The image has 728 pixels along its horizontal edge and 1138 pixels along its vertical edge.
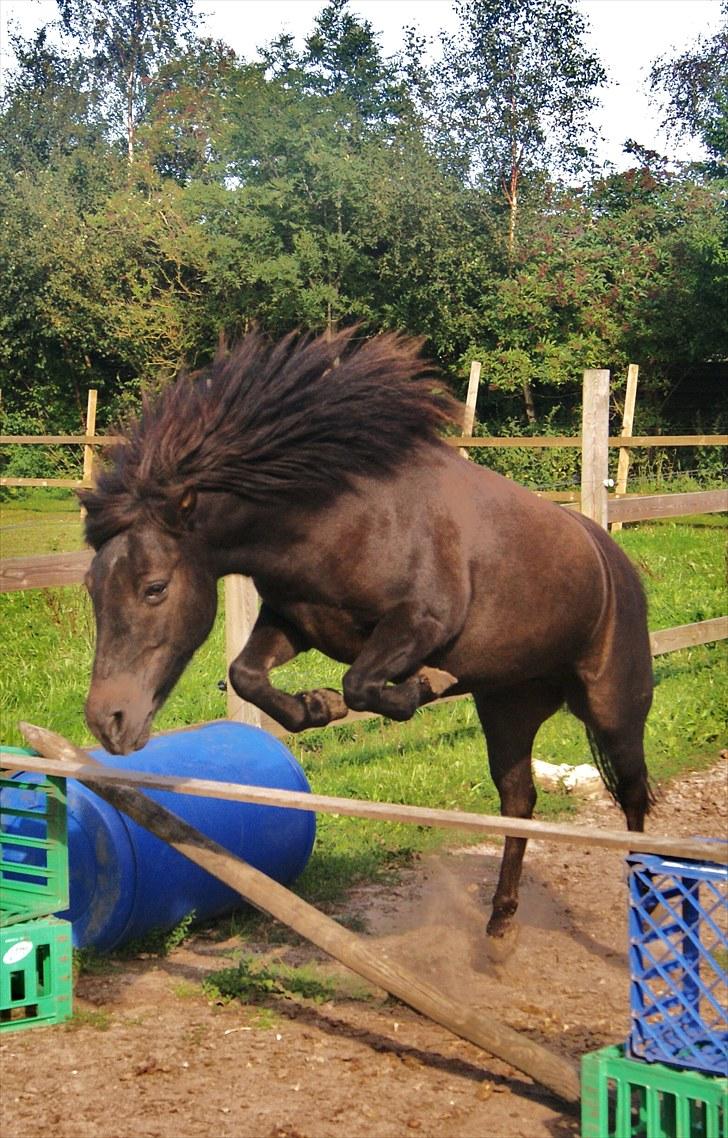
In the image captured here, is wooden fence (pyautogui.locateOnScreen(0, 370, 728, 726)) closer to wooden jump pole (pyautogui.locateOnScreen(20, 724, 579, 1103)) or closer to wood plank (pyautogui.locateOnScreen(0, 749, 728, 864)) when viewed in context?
wood plank (pyautogui.locateOnScreen(0, 749, 728, 864))

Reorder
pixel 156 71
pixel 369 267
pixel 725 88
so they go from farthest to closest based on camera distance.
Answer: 1. pixel 156 71
2. pixel 725 88
3. pixel 369 267

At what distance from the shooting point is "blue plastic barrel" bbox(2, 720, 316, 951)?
4.85 m

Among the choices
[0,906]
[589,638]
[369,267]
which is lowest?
[0,906]

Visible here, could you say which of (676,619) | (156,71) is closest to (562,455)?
(676,619)

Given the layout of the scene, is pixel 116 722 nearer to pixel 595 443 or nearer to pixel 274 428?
pixel 274 428

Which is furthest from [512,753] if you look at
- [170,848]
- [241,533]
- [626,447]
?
[626,447]

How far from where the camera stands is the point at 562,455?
18969 mm

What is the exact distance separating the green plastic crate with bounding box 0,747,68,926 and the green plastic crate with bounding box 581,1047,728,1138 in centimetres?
218

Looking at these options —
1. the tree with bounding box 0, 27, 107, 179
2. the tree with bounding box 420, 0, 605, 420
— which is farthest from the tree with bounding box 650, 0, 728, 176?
the tree with bounding box 0, 27, 107, 179

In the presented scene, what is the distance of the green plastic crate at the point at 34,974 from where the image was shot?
165 inches

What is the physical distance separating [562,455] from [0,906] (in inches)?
606

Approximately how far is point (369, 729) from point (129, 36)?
39389 mm

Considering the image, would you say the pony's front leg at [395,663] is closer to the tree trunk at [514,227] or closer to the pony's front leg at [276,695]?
the pony's front leg at [276,695]

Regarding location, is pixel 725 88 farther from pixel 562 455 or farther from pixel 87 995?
pixel 87 995
